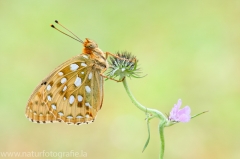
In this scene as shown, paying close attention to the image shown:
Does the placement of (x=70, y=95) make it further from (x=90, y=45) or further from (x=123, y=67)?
(x=123, y=67)

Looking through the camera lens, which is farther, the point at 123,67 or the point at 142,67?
the point at 142,67

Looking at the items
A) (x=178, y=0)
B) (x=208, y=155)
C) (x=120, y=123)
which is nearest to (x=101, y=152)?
(x=120, y=123)

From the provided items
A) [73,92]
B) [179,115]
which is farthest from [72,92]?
[179,115]

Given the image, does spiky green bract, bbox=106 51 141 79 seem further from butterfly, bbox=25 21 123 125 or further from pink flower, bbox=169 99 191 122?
pink flower, bbox=169 99 191 122

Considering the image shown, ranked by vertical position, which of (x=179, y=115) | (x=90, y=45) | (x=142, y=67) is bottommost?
(x=179, y=115)

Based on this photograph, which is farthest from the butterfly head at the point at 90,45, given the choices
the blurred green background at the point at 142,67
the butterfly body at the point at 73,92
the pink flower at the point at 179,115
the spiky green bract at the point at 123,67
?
the blurred green background at the point at 142,67

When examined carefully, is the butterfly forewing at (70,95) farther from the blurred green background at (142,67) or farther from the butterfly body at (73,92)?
the blurred green background at (142,67)

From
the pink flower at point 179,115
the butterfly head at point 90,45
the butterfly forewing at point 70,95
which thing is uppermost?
the butterfly head at point 90,45
